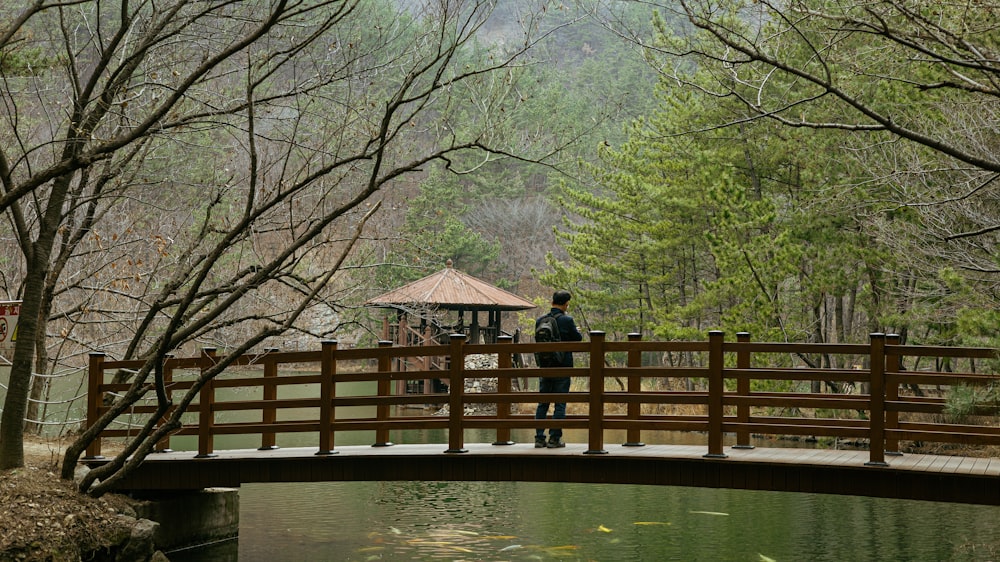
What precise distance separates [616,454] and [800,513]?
18.6 feet

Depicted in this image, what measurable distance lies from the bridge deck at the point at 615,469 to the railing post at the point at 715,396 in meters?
0.14

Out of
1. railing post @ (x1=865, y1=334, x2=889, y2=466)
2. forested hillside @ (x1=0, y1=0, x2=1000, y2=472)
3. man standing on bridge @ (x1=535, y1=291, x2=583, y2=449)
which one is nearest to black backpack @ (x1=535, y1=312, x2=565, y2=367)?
man standing on bridge @ (x1=535, y1=291, x2=583, y2=449)

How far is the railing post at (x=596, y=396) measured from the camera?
8.88 meters

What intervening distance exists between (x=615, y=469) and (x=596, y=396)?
2.11 ft

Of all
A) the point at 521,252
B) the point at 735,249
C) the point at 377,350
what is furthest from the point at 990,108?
the point at 521,252

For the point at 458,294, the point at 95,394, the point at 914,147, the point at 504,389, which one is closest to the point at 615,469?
the point at 504,389

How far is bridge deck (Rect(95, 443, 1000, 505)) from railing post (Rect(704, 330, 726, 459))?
136 millimetres

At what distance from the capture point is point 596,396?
29.4 ft

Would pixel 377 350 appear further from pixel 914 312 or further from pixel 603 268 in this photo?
pixel 603 268

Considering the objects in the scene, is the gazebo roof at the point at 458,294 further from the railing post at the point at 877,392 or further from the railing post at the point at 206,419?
the railing post at the point at 877,392

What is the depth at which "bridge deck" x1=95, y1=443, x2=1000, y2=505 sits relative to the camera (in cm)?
802

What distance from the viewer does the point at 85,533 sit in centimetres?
838

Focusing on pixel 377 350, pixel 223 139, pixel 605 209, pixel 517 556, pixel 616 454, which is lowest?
pixel 517 556

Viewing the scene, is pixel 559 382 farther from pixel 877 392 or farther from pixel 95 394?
pixel 95 394
